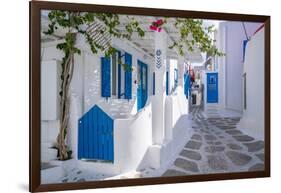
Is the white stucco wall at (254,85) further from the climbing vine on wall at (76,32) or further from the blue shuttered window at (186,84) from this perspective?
the climbing vine on wall at (76,32)

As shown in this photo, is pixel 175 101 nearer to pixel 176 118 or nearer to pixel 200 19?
pixel 176 118

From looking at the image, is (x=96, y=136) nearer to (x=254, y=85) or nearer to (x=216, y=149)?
(x=216, y=149)

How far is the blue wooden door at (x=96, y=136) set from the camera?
303cm

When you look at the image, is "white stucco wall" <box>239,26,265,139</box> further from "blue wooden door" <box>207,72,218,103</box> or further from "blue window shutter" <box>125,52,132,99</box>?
"blue window shutter" <box>125,52,132,99</box>

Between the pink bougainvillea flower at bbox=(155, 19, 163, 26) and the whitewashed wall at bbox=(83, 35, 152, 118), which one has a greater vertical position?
the pink bougainvillea flower at bbox=(155, 19, 163, 26)

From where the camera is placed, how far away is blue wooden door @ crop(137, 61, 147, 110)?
3.11m

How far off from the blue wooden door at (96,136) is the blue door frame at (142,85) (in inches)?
13.8

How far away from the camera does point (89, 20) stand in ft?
9.91

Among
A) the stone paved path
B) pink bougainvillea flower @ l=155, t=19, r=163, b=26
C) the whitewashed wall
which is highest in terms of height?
pink bougainvillea flower @ l=155, t=19, r=163, b=26

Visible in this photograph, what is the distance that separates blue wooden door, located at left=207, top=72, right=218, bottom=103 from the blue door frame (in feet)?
2.42

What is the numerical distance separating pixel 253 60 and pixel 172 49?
3.18ft

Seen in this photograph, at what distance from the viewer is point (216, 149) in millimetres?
3377

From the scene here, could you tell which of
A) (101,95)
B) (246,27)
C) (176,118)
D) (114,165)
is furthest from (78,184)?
(246,27)

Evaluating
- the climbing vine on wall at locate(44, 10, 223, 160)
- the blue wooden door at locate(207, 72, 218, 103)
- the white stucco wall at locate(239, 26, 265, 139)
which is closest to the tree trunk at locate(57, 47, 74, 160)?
the climbing vine on wall at locate(44, 10, 223, 160)
